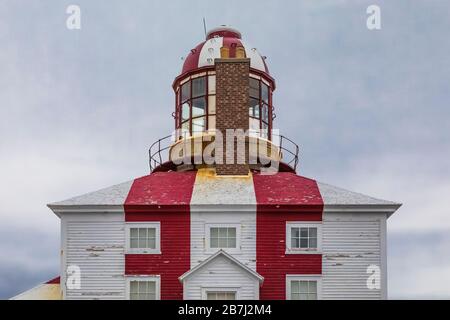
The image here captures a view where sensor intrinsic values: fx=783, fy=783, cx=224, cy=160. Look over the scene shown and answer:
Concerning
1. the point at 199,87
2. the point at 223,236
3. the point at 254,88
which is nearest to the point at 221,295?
the point at 223,236

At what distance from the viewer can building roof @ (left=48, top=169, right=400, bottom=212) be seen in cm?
2758

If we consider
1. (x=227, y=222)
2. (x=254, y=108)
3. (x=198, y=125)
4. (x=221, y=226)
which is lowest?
(x=221, y=226)

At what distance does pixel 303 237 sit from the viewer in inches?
1085

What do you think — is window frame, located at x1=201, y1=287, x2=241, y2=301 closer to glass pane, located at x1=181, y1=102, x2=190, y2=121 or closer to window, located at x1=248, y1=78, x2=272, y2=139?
window, located at x1=248, y1=78, x2=272, y2=139

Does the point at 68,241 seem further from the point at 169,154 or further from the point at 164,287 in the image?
the point at 169,154

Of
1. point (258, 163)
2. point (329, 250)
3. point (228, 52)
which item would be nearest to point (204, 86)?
point (228, 52)

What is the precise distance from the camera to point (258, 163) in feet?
105

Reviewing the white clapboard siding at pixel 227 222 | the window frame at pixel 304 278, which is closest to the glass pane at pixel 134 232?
the white clapboard siding at pixel 227 222

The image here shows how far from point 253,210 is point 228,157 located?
11.5ft

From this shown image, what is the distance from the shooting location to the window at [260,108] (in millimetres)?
33219

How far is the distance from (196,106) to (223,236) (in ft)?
26.0

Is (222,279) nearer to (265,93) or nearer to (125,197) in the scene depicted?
(125,197)
